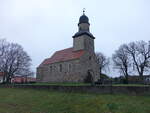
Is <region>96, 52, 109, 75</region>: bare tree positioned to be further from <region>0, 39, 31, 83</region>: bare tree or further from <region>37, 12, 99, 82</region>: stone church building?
<region>0, 39, 31, 83</region>: bare tree

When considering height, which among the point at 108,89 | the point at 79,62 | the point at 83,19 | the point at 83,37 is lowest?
the point at 108,89

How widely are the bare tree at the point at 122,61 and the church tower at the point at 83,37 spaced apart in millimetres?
10552

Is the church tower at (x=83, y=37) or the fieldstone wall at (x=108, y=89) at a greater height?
the church tower at (x=83, y=37)

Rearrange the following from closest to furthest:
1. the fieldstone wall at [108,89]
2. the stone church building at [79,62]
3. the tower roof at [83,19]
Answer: the fieldstone wall at [108,89] < the stone church building at [79,62] < the tower roof at [83,19]

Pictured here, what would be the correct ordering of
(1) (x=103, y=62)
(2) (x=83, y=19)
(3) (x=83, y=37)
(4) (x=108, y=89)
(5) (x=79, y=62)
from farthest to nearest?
1. (1) (x=103, y=62)
2. (2) (x=83, y=19)
3. (3) (x=83, y=37)
4. (5) (x=79, y=62)
5. (4) (x=108, y=89)

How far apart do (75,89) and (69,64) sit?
17.2 m

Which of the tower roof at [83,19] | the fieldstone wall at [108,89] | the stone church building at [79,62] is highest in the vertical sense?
the tower roof at [83,19]

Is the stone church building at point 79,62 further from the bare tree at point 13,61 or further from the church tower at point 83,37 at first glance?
the bare tree at point 13,61

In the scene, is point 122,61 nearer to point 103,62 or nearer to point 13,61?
point 103,62

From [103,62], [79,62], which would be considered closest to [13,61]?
[79,62]

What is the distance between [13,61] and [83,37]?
68.1 feet

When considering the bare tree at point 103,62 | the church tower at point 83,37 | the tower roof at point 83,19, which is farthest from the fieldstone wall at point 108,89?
the bare tree at point 103,62

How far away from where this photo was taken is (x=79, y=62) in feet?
108

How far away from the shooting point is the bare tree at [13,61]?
4017 cm
